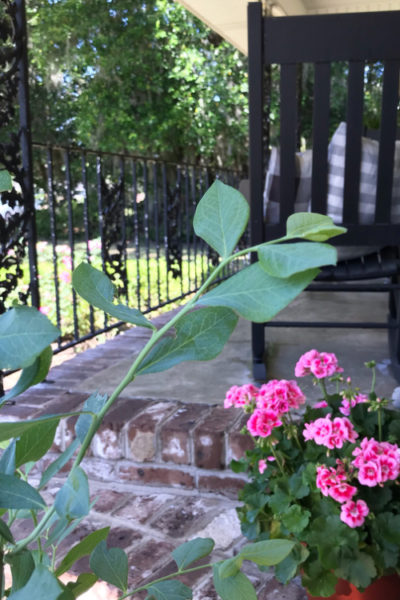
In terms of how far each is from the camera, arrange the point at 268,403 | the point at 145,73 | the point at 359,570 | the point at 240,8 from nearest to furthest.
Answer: the point at 359,570 → the point at 268,403 → the point at 240,8 → the point at 145,73

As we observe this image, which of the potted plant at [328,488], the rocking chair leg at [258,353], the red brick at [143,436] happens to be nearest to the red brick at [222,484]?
the red brick at [143,436]

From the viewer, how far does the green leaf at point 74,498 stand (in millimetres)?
259

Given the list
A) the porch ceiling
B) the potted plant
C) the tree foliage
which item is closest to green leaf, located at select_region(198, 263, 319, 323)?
the potted plant

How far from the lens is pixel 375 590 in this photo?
1.12 meters

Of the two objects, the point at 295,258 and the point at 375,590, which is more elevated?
the point at 295,258

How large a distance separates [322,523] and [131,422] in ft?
2.40

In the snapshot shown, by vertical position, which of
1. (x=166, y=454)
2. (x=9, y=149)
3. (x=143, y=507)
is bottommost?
(x=143, y=507)

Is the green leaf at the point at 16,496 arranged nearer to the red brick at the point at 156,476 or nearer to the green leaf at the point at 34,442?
the green leaf at the point at 34,442

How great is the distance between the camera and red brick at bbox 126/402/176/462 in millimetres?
1626

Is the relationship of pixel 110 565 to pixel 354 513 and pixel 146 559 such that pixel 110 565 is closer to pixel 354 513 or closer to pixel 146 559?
pixel 354 513

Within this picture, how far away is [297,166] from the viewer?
2.00 metres

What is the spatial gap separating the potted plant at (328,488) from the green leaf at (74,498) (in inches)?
33.2

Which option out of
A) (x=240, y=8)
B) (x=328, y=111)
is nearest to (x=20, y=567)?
(x=328, y=111)

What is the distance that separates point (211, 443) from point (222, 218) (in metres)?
1.33
